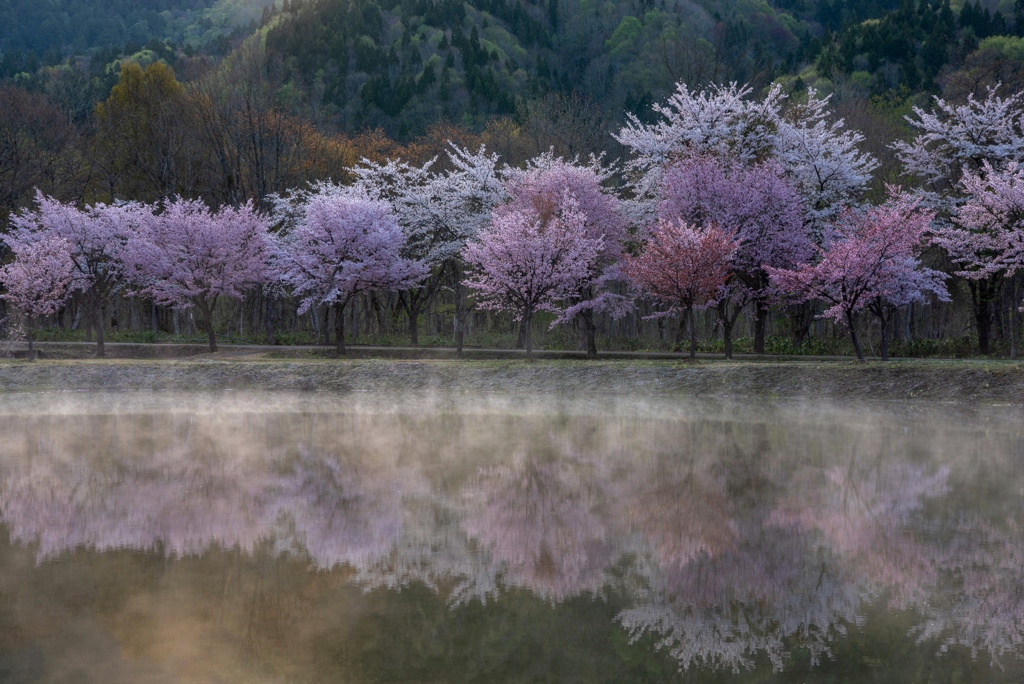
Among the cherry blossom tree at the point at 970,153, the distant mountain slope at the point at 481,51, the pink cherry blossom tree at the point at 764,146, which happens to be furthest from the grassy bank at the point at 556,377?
the distant mountain slope at the point at 481,51

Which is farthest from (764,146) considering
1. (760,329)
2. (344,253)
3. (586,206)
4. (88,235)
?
(88,235)

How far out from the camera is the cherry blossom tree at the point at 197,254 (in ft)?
170

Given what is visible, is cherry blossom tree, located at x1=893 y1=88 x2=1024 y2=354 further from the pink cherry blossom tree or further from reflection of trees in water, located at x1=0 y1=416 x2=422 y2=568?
reflection of trees in water, located at x1=0 y1=416 x2=422 y2=568

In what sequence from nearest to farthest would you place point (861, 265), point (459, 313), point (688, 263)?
point (861, 265), point (688, 263), point (459, 313)

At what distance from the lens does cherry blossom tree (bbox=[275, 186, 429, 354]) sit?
5053 centimetres

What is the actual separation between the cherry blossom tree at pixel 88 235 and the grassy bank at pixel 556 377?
10432 mm

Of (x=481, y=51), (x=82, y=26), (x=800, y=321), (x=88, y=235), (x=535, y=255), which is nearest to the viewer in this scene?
(x=535, y=255)

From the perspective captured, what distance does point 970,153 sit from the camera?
4791 cm

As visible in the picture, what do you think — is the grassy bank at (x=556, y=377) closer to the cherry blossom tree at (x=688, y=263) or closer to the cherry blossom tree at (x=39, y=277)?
the cherry blossom tree at (x=688, y=263)

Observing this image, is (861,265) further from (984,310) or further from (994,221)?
(984,310)

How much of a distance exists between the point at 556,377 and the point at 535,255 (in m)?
7.08

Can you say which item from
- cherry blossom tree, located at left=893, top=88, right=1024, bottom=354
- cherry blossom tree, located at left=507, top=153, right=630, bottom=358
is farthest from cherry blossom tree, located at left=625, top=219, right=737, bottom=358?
cherry blossom tree, located at left=893, top=88, right=1024, bottom=354

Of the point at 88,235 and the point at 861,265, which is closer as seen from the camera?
the point at 861,265

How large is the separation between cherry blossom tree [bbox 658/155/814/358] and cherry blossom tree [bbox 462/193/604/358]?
16.8 ft
